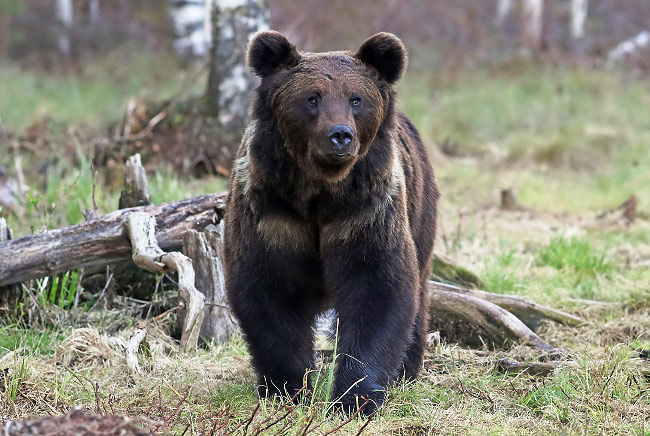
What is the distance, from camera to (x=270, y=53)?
4.41 m

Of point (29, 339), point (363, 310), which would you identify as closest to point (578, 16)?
point (29, 339)

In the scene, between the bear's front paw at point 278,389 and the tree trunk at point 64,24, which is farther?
the tree trunk at point 64,24

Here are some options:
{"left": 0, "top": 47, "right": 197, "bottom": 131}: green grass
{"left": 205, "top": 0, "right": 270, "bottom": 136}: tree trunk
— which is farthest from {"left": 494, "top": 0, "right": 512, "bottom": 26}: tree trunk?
{"left": 205, "top": 0, "right": 270, "bottom": 136}: tree trunk

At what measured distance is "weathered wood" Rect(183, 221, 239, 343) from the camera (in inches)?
224

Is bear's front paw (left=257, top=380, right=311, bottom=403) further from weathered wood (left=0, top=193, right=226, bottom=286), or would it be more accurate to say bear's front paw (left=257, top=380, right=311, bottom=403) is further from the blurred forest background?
weathered wood (left=0, top=193, right=226, bottom=286)

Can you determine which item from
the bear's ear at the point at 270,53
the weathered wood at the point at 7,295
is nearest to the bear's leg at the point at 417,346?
the bear's ear at the point at 270,53

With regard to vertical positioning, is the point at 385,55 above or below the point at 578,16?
below

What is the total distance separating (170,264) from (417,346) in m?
1.55

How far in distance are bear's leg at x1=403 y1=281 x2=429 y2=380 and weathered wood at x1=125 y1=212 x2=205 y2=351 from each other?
1239mm

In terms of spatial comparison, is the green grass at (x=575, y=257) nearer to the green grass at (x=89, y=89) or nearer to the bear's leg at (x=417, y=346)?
the bear's leg at (x=417, y=346)

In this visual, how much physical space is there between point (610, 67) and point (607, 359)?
46.0ft

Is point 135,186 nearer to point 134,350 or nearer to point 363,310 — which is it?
point 134,350

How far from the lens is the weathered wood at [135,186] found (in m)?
6.24

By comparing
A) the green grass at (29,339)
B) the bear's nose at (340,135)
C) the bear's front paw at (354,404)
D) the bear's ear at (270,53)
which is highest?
the bear's ear at (270,53)
